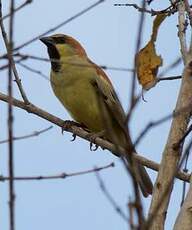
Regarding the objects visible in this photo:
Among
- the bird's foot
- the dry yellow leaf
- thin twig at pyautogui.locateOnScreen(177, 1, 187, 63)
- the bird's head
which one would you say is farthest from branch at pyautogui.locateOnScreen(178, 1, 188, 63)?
the bird's head

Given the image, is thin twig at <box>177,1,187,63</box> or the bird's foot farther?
the bird's foot

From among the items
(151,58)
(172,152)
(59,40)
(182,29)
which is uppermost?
(59,40)

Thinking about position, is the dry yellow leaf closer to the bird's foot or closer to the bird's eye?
the bird's foot

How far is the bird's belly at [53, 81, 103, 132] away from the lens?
16.3 ft

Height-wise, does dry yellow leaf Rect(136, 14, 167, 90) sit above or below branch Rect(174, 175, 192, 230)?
above

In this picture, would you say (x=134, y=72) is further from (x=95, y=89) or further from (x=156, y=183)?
(x=95, y=89)

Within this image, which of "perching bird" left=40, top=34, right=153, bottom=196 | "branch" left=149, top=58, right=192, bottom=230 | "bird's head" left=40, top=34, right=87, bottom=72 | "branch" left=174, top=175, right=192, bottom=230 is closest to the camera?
"branch" left=174, top=175, right=192, bottom=230

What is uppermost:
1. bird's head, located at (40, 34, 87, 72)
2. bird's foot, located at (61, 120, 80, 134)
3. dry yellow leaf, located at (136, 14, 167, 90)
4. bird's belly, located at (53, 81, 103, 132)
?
bird's head, located at (40, 34, 87, 72)

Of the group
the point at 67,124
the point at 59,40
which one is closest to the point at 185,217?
the point at 67,124

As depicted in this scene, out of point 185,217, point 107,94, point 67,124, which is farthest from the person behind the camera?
point 107,94

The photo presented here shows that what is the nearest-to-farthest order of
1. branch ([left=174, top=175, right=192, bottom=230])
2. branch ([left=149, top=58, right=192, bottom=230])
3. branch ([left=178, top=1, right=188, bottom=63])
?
branch ([left=174, top=175, right=192, bottom=230]) < branch ([left=149, top=58, right=192, bottom=230]) < branch ([left=178, top=1, right=188, bottom=63])

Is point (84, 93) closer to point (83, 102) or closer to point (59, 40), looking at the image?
point (83, 102)

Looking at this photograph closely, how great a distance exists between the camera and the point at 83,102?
4988 mm

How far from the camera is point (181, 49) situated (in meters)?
3.26
